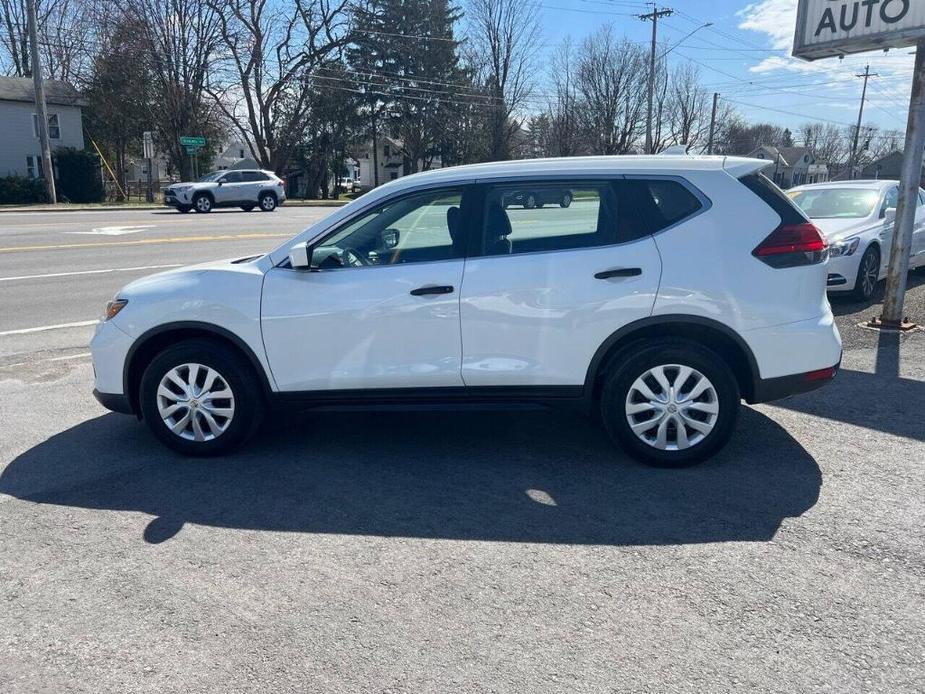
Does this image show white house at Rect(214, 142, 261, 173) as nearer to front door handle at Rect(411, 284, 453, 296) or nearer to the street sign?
the street sign

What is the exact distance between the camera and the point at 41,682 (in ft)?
9.02

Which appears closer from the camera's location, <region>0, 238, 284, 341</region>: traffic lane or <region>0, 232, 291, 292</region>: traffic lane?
<region>0, 238, 284, 341</region>: traffic lane

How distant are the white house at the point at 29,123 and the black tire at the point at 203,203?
19774 mm

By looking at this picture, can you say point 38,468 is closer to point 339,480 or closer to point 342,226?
point 339,480

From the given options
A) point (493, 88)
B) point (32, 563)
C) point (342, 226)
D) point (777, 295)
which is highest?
point (493, 88)

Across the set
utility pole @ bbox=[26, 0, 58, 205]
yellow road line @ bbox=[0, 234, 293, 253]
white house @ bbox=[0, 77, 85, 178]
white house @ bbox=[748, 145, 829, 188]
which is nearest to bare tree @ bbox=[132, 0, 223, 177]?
white house @ bbox=[0, 77, 85, 178]

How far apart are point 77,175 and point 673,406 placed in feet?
146

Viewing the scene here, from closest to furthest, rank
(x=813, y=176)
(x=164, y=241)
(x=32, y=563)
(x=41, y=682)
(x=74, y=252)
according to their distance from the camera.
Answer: (x=41, y=682)
(x=32, y=563)
(x=74, y=252)
(x=164, y=241)
(x=813, y=176)

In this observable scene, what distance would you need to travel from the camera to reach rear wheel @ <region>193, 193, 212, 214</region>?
31.4m

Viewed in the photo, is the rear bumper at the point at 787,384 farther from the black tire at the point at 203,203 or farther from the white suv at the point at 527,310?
the black tire at the point at 203,203

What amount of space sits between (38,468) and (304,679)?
287cm

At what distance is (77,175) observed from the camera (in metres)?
42.1

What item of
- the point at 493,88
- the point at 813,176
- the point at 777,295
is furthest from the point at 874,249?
the point at 813,176

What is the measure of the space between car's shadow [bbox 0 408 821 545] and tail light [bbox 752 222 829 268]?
1219mm
